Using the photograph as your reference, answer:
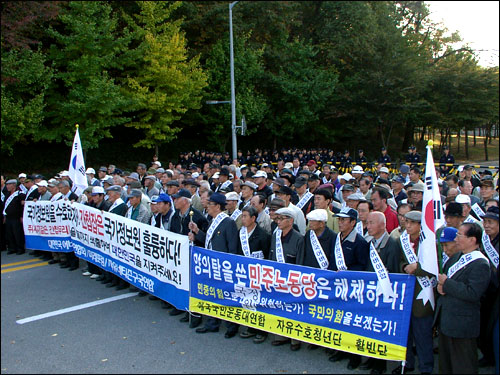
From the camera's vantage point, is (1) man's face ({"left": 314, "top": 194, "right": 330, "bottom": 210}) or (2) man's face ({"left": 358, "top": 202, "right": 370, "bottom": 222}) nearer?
(2) man's face ({"left": 358, "top": 202, "right": 370, "bottom": 222})

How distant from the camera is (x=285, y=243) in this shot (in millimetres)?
5789

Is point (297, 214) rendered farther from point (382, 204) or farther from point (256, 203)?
point (382, 204)

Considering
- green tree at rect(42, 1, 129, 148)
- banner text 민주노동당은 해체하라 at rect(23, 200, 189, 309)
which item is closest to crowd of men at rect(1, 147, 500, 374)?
banner text 민주노동당은 해체하라 at rect(23, 200, 189, 309)

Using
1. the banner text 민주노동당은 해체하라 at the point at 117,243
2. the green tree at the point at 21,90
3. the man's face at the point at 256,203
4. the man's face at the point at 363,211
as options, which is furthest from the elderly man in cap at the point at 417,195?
the green tree at the point at 21,90

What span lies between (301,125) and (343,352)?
85.8 ft

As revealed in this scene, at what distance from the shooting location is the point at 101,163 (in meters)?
26.8

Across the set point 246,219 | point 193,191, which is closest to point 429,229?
point 246,219

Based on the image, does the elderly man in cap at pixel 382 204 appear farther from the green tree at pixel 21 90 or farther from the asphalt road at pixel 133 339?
the green tree at pixel 21 90

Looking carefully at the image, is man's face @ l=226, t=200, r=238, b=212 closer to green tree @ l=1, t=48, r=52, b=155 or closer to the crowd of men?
the crowd of men

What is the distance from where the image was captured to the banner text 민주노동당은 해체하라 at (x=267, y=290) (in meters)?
4.93

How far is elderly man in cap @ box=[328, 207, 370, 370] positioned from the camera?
5254mm

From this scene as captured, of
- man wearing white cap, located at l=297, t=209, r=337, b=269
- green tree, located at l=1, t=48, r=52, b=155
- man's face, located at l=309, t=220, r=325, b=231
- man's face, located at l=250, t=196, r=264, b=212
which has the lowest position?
man wearing white cap, located at l=297, t=209, r=337, b=269

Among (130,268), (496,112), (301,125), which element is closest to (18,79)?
(130,268)

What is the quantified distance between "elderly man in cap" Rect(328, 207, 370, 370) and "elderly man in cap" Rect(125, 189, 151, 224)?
12.7ft
